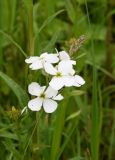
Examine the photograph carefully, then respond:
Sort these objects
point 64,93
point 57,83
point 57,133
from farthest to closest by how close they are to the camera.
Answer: point 64,93 → point 57,133 → point 57,83

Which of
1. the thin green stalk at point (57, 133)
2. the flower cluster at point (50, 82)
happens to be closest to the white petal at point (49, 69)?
the flower cluster at point (50, 82)

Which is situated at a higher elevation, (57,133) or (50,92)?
(50,92)

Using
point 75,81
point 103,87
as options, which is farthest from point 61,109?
point 103,87

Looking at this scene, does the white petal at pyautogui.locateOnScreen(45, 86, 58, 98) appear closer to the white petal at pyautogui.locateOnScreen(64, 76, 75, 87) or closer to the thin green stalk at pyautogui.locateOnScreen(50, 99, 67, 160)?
the white petal at pyautogui.locateOnScreen(64, 76, 75, 87)

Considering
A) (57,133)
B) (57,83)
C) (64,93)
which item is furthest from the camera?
(64,93)

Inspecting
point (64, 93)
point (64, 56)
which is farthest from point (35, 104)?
point (64, 93)

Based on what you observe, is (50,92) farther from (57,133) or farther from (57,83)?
(57,133)

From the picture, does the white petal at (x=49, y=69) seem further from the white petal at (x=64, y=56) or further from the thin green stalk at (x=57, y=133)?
the thin green stalk at (x=57, y=133)

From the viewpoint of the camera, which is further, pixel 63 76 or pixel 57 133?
pixel 57 133
